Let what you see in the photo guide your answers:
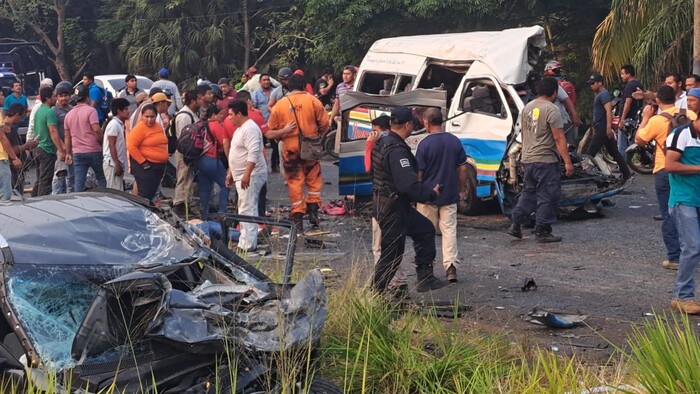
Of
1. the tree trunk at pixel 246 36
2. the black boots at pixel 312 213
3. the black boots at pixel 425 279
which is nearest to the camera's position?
the black boots at pixel 425 279

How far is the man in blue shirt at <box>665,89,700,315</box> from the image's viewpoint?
7.70 m

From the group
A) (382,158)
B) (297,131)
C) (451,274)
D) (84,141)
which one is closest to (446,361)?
(382,158)

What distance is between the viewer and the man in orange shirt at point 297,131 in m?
11.5

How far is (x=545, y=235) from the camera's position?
36.0 feet

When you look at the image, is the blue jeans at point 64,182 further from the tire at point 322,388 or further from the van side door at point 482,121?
the tire at point 322,388

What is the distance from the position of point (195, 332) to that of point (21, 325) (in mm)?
814

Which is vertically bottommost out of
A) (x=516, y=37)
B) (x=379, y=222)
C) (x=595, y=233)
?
(x=595, y=233)

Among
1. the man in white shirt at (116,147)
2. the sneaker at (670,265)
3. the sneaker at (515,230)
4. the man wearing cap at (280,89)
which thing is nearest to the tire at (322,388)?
the sneaker at (670,265)

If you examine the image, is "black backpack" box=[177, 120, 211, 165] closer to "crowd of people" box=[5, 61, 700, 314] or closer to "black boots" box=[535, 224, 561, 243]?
"crowd of people" box=[5, 61, 700, 314]

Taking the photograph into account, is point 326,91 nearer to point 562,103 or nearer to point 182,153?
point 562,103

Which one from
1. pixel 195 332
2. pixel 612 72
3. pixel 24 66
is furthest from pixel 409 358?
pixel 24 66

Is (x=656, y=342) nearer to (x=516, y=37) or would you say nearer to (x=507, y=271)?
(x=507, y=271)

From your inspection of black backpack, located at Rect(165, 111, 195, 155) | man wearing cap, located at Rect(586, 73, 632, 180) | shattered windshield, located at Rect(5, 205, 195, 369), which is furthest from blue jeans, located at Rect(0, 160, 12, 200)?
man wearing cap, located at Rect(586, 73, 632, 180)

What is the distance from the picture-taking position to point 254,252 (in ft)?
32.3
